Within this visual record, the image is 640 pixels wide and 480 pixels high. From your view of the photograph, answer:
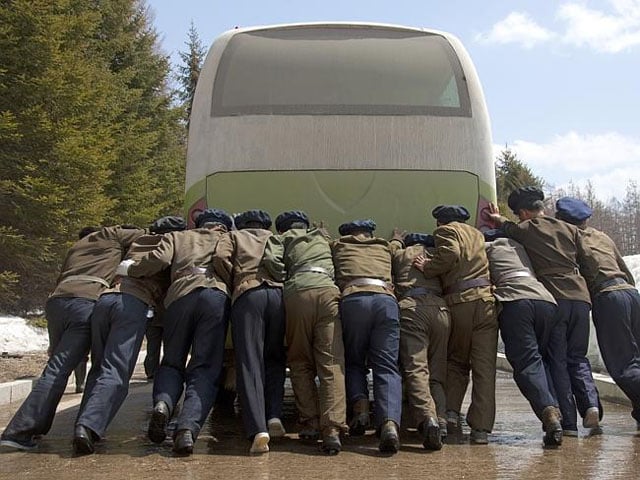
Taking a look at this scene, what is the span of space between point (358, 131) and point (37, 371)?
243 inches

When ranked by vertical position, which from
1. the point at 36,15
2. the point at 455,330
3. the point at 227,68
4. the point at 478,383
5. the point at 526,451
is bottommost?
the point at 526,451

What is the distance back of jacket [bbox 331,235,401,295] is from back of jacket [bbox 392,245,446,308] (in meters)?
0.12

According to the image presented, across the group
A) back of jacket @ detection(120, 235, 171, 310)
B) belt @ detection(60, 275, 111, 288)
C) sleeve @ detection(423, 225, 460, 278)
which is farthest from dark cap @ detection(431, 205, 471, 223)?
belt @ detection(60, 275, 111, 288)

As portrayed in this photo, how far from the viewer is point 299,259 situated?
19.0 ft

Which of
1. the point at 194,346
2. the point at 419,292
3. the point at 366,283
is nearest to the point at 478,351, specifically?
the point at 419,292

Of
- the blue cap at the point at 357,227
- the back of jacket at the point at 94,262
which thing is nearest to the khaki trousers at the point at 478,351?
the blue cap at the point at 357,227

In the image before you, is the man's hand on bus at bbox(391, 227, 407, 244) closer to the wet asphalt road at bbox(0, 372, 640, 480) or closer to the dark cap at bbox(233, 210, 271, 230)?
the dark cap at bbox(233, 210, 271, 230)

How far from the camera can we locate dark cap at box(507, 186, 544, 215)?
6.59m

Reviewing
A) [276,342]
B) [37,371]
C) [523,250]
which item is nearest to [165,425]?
[276,342]

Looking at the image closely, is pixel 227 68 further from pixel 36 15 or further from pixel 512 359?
pixel 36 15

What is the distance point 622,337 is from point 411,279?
1.83m

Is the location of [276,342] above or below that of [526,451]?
above

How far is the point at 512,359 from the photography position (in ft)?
19.4

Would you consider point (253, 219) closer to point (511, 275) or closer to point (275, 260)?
point (275, 260)
